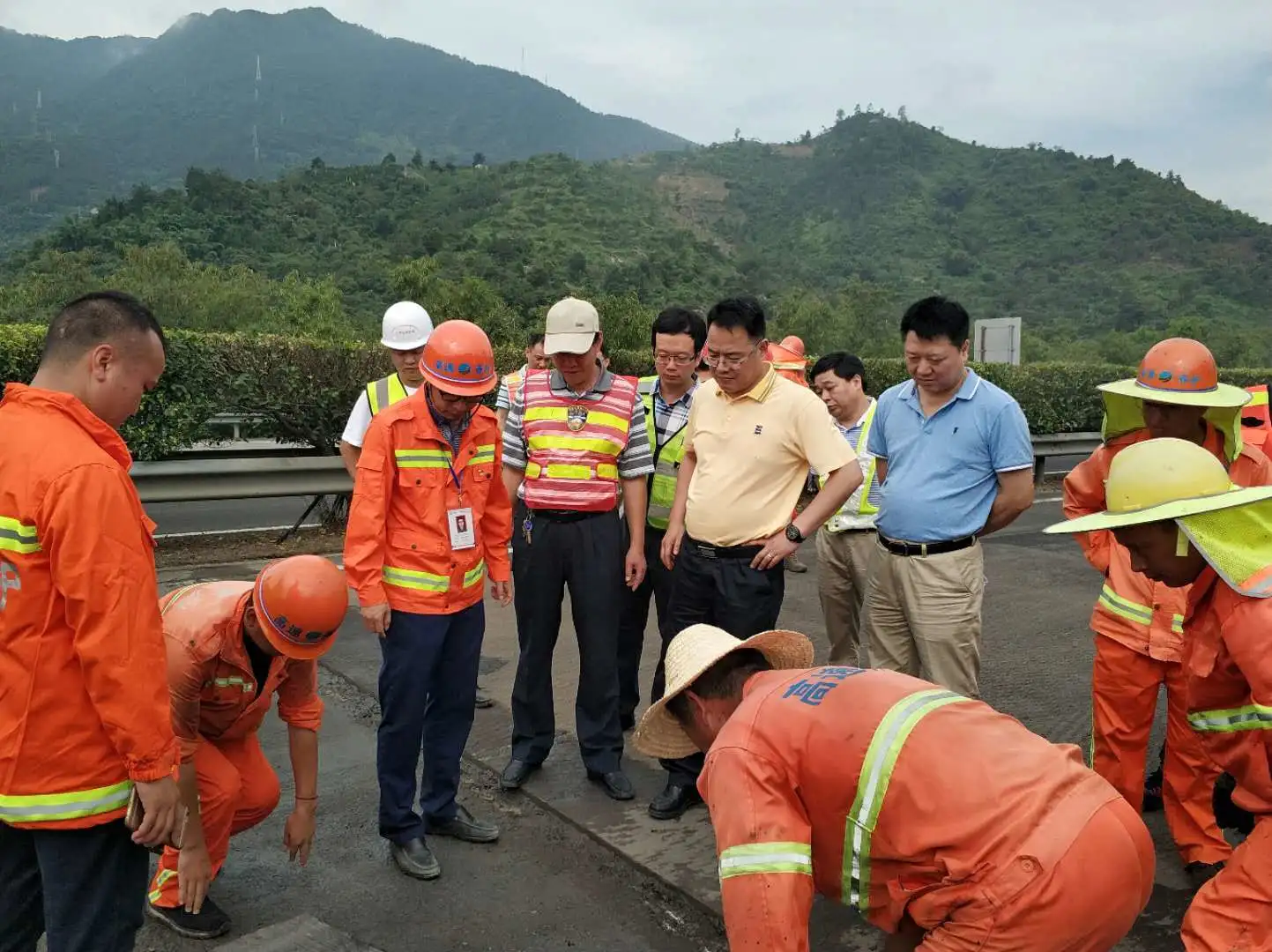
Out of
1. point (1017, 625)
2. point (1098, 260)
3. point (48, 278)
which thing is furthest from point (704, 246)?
point (1017, 625)

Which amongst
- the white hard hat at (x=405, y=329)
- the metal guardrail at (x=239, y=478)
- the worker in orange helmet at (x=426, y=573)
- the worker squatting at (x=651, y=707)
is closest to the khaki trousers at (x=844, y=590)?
the worker squatting at (x=651, y=707)

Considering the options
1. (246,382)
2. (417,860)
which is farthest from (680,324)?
(246,382)

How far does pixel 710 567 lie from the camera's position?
3.79 m

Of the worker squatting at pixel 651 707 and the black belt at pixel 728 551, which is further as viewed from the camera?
the black belt at pixel 728 551

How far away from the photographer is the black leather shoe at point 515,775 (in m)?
3.96

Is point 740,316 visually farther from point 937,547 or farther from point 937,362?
point 937,547

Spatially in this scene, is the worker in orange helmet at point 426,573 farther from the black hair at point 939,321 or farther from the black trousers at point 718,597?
the black hair at point 939,321

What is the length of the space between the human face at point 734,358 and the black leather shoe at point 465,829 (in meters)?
1.98

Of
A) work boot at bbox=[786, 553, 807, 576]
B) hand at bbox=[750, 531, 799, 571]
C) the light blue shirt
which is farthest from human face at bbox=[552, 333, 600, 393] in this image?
work boot at bbox=[786, 553, 807, 576]

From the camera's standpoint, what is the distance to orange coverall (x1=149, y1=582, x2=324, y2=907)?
2.71 m

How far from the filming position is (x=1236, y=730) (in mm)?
2016

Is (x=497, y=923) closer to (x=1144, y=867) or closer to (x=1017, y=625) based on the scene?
(x=1144, y=867)

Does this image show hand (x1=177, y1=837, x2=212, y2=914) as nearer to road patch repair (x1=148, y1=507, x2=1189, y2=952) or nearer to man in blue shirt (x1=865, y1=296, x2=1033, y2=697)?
road patch repair (x1=148, y1=507, x2=1189, y2=952)

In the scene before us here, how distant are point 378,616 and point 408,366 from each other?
7.23 ft
